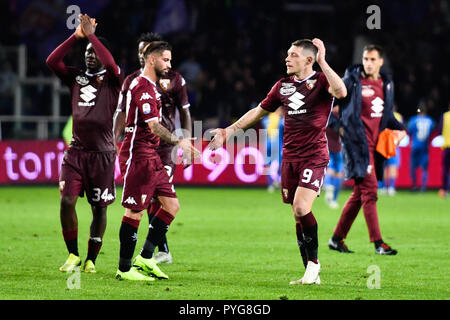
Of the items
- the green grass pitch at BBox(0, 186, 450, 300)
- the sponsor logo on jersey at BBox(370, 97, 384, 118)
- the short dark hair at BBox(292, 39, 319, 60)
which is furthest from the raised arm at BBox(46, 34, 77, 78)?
the sponsor logo on jersey at BBox(370, 97, 384, 118)

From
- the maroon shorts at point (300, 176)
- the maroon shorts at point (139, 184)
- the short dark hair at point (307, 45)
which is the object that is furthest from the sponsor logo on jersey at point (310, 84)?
the maroon shorts at point (139, 184)

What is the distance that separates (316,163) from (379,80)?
3.40m

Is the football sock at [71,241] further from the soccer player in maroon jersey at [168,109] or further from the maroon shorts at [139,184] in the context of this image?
the soccer player in maroon jersey at [168,109]

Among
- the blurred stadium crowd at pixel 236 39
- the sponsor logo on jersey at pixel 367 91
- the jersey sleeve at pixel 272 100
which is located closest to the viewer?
the jersey sleeve at pixel 272 100

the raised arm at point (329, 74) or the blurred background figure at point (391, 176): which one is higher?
the raised arm at point (329, 74)

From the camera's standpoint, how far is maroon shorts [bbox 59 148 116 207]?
10062 millimetres

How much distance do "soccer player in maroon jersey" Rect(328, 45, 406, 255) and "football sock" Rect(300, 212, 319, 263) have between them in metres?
2.95

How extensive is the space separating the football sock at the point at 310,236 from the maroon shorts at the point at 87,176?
7.00 ft

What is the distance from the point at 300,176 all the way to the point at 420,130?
15.6 meters

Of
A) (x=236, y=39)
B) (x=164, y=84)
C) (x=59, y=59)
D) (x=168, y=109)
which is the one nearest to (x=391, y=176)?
(x=236, y=39)

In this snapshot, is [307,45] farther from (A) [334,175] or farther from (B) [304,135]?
(A) [334,175]

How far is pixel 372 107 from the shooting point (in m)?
12.3

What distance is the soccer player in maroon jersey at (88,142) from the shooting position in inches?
396

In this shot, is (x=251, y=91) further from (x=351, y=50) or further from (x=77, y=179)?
(x=77, y=179)
